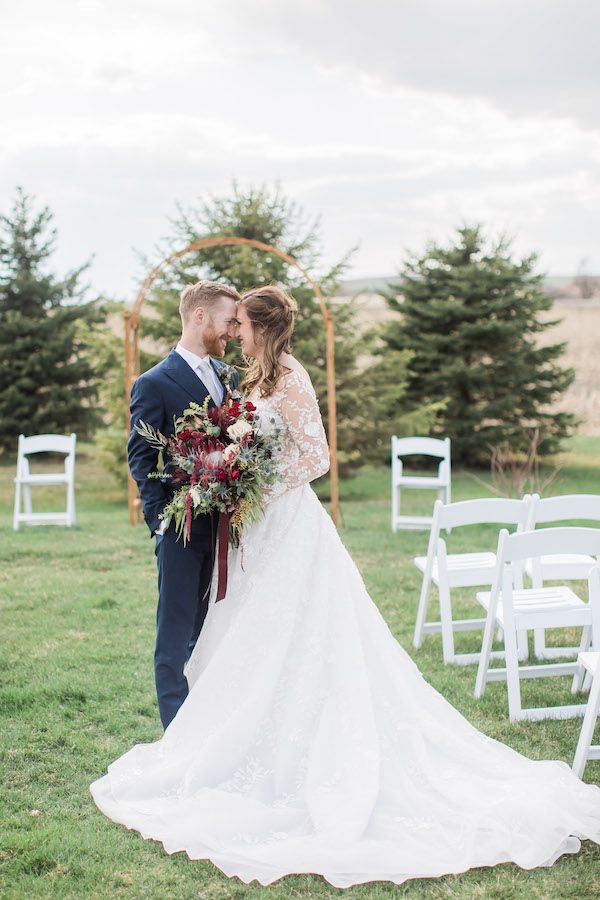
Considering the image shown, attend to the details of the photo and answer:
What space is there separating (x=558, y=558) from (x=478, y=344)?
13.3 meters

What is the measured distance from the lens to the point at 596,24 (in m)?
13.9

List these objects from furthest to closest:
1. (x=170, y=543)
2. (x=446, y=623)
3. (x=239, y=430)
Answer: (x=446, y=623) < (x=170, y=543) < (x=239, y=430)

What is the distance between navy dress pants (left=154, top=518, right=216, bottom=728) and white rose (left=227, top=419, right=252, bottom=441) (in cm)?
52

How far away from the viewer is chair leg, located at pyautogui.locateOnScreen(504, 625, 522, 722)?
4492 millimetres

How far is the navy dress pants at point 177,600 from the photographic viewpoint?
3945mm

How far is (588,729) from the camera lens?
3789mm

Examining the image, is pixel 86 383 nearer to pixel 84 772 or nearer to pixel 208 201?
pixel 208 201

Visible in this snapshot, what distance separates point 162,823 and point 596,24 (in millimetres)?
14522

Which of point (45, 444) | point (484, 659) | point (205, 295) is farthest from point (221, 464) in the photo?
point (45, 444)

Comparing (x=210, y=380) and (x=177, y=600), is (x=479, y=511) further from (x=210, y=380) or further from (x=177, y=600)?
(x=177, y=600)

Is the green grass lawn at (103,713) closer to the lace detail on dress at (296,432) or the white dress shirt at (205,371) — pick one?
the lace detail on dress at (296,432)

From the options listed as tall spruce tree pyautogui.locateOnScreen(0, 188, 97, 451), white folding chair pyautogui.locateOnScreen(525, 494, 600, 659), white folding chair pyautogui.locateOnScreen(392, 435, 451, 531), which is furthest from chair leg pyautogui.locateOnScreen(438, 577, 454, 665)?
tall spruce tree pyautogui.locateOnScreen(0, 188, 97, 451)

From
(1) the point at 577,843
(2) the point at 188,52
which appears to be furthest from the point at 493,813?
(2) the point at 188,52

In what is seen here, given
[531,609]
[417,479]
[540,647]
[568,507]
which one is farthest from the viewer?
[417,479]
